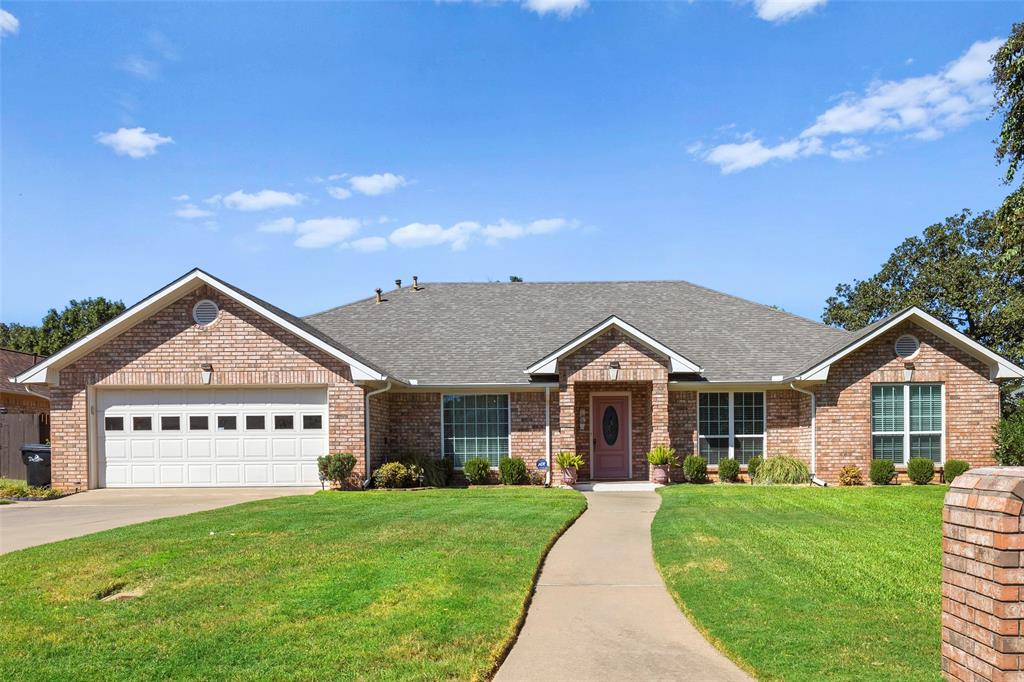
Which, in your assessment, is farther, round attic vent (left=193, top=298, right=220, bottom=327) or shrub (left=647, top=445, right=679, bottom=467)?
shrub (left=647, top=445, right=679, bottom=467)

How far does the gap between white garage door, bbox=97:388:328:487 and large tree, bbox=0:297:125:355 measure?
3462 cm

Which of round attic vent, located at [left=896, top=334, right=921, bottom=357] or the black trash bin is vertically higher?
round attic vent, located at [left=896, top=334, right=921, bottom=357]

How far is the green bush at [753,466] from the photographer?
20.4m

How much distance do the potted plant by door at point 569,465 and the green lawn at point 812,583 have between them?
5079 millimetres

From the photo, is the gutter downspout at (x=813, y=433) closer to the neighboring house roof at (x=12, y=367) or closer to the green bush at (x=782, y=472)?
the green bush at (x=782, y=472)

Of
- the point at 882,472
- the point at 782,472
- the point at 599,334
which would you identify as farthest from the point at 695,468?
the point at 882,472

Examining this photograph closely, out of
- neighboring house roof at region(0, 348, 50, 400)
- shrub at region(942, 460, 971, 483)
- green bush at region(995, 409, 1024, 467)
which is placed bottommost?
shrub at region(942, 460, 971, 483)

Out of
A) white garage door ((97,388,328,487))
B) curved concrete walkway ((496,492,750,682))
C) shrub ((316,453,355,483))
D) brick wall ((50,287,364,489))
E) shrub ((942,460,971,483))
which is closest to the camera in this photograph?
curved concrete walkway ((496,492,750,682))

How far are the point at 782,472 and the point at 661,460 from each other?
3.06 metres

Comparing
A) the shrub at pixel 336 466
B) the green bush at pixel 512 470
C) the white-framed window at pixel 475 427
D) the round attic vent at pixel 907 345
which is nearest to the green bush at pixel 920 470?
the round attic vent at pixel 907 345

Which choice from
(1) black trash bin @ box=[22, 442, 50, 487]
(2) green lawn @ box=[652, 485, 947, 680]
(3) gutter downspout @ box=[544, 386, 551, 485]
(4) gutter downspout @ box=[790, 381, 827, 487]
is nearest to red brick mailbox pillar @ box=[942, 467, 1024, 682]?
(2) green lawn @ box=[652, 485, 947, 680]

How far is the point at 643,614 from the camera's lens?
7496 millimetres

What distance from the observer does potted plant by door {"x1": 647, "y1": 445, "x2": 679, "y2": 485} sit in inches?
786

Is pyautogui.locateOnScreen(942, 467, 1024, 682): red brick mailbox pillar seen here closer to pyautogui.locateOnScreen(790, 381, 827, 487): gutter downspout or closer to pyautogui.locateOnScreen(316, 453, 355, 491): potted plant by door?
pyautogui.locateOnScreen(316, 453, 355, 491): potted plant by door
